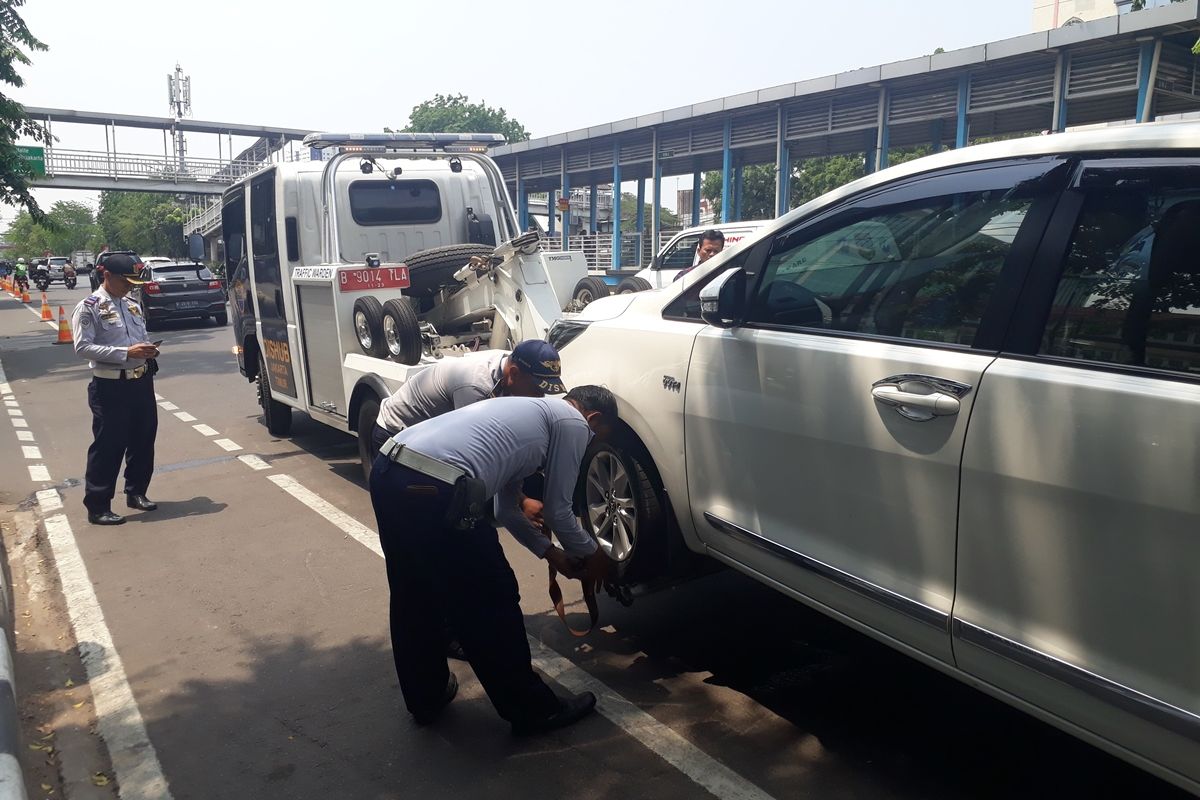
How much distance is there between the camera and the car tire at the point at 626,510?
397cm

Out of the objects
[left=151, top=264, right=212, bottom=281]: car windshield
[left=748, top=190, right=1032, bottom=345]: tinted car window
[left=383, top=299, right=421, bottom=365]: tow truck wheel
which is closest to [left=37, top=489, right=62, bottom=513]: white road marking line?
[left=383, top=299, right=421, bottom=365]: tow truck wheel

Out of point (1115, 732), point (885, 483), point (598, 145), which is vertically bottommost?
point (1115, 732)

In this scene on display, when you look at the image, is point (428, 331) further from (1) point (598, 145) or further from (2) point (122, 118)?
(2) point (122, 118)

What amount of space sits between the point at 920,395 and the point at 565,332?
2176 millimetres

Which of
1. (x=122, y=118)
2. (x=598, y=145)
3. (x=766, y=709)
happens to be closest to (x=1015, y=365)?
(x=766, y=709)

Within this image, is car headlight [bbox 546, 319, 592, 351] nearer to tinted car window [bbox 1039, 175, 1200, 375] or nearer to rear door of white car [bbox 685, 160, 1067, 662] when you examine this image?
rear door of white car [bbox 685, 160, 1067, 662]

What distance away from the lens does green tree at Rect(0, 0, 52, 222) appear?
1675 cm

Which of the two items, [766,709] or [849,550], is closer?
[849,550]

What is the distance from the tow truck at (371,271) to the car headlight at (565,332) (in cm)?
162

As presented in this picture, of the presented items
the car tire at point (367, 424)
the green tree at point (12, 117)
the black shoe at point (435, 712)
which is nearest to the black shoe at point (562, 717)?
the black shoe at point (435, 712)

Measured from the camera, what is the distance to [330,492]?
22.8ft

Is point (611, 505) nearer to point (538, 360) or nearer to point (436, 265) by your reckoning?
point (538, 360)

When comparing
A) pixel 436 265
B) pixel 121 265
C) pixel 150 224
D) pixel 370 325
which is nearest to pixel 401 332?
pixel 370 325

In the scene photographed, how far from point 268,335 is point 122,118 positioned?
56464 mm
